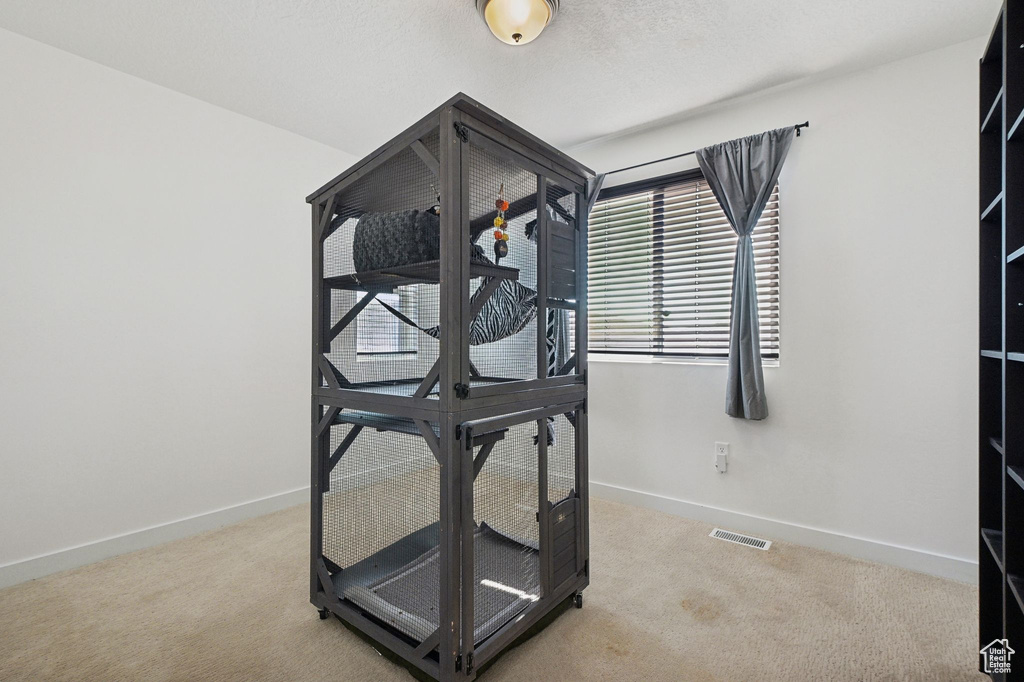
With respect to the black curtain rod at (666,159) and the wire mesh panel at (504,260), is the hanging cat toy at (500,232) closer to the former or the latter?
the wire mesh panel at (504,260)

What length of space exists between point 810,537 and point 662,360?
120 cm

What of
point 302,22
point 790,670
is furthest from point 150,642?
point 302,22

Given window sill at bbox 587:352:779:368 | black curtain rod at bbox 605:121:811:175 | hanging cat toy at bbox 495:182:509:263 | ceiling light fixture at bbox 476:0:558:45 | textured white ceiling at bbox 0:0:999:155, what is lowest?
window sill at bbox 587:352:779:368

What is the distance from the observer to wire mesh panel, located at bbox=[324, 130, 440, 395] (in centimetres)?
156

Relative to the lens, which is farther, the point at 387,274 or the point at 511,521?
the point at 511,521

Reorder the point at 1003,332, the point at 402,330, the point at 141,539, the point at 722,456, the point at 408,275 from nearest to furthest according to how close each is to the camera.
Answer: the point at 1003,332
the point at 408,275
the point at 402,330
the point at 141,539
the point at 722,456

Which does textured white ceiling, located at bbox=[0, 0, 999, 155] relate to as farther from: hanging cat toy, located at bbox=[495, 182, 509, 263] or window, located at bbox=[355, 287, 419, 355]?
window, located at bbox=[355, 287, 419, 355]

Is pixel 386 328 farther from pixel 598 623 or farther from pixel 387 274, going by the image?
pixel 598 623

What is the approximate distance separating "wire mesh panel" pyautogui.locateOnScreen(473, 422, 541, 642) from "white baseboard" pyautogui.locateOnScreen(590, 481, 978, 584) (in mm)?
1466

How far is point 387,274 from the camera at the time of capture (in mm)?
1613

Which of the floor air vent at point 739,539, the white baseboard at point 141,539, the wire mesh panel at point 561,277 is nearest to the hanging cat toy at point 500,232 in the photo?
the wire mesh panel at point 561,277

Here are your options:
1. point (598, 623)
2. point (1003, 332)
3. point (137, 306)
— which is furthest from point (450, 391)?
point (137, 306)

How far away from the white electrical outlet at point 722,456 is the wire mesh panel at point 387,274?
6.38 feet

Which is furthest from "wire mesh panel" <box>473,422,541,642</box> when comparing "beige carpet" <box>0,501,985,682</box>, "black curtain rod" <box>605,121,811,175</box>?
"black curtain rod" <box>605,121,811,175</box>
